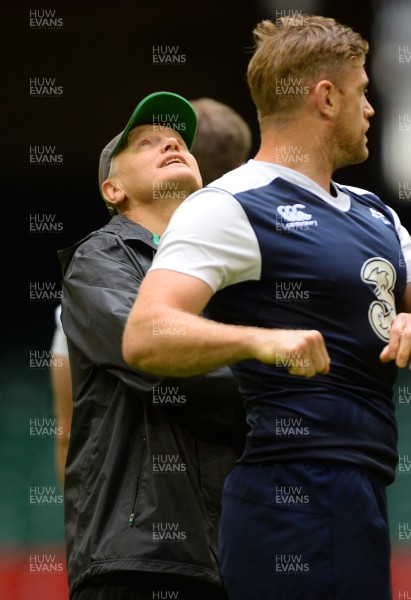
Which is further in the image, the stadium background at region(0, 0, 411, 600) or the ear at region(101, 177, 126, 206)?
the stadium background at region(0, 0, 411, 600)

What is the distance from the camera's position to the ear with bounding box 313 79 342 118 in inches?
79.1

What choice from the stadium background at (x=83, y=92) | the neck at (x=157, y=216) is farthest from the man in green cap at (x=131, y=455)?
the stadium background at (x=83, y=92)

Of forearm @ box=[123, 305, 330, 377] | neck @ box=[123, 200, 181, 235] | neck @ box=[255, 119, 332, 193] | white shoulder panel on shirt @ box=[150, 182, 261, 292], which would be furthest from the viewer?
neck @ box=[123, 200, 181, 235]

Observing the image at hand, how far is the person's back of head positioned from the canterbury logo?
1.33 meters

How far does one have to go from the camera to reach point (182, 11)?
6086 millimetres

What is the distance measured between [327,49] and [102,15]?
4288mm

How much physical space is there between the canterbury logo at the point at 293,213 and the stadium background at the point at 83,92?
13.4 feet

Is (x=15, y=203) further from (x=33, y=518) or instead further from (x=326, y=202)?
(x=326, y=202)

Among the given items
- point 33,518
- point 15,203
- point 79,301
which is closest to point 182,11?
point 15,203

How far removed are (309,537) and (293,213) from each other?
54 centimetres

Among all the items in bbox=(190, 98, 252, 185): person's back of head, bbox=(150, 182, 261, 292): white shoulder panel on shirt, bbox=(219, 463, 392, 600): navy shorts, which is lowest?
bbox=(219, 463, 392, 600): navy shorts

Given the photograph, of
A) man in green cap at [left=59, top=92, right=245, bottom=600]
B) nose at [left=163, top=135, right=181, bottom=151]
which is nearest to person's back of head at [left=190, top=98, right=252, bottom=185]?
nose at [left=163, top=135, right=181, bottom=151]

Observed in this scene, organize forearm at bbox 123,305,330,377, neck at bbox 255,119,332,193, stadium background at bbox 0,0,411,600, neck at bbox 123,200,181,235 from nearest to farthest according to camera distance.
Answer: forearm at bbox 123,305,330,377 → neck at bbox 255,119,332,193 → neck at bbox 123,200,181,235 → stadium background at bbox 0,0,411,600

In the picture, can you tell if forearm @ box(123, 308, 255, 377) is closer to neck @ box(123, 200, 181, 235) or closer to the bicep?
the bicep
